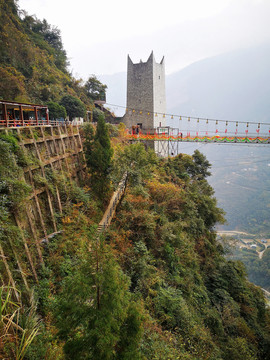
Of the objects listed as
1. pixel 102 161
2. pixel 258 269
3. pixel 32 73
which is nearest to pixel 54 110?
pixel 102 161

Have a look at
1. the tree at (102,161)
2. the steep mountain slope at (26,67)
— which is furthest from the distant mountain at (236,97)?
the tree at (102,161)

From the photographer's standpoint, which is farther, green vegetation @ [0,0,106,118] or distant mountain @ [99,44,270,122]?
distant mountain @ [99,44,270,122]

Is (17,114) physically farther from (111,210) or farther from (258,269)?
(258,269)

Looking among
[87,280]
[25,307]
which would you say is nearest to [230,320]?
[25,307]

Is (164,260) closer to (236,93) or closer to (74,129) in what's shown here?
(74,129)

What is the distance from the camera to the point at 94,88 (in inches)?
1113

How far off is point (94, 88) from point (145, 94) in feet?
23.6

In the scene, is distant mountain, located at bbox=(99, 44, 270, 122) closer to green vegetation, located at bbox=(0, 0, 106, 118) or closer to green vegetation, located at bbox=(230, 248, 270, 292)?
green vegetation, located at bbox=(0, 0, 106, 118)

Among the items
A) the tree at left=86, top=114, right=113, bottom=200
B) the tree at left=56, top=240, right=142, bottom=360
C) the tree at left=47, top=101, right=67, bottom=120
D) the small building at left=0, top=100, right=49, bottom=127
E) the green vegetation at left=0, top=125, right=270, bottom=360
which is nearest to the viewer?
the tree at left=56, top=240, right=142, bottom=360

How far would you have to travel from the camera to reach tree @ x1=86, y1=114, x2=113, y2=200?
12.2 meters

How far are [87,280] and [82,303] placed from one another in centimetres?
37

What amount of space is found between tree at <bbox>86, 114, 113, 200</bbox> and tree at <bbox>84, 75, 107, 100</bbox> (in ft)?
58.6

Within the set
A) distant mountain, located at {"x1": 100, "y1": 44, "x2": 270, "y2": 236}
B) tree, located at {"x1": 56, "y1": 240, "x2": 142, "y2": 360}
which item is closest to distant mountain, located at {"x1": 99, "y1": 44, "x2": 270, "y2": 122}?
distant mountain, located at {"x1": 100, "y1": 44, "x2": 270, "y2": 236}

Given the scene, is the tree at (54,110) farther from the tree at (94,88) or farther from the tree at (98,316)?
the tree at (98,316)
